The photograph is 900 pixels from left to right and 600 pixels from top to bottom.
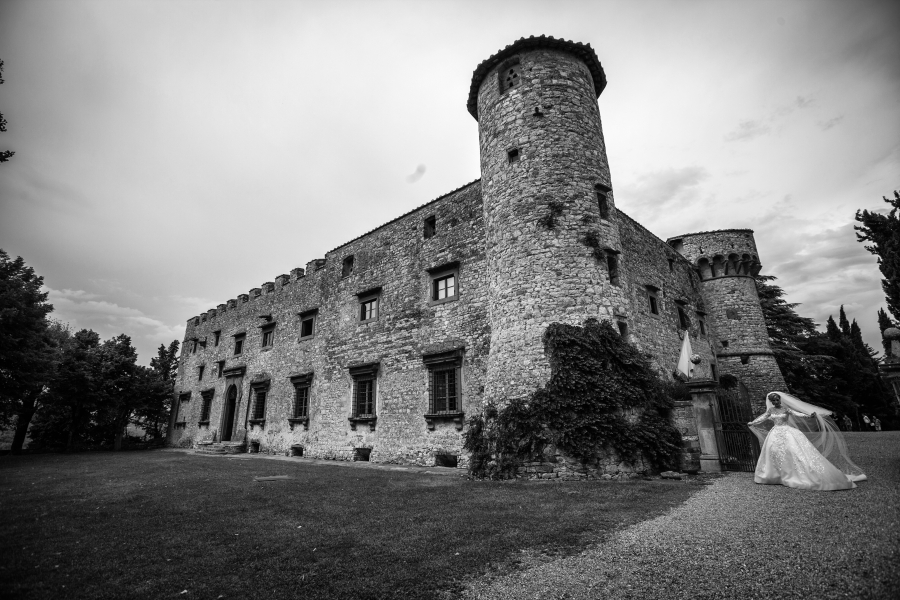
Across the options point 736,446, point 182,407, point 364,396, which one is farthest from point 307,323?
point 736,446

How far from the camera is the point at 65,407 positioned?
82.8 feet

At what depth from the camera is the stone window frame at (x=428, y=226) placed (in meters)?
16.7

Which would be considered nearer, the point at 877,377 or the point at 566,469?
the point at 566,469

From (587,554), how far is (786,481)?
215 inches

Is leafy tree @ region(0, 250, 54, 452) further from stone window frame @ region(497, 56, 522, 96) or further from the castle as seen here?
stone window frame @ region(497, 56, 522, 96)

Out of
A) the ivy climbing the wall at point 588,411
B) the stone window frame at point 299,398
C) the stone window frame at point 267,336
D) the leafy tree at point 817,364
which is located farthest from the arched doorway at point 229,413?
the leafy tree at point 817,364

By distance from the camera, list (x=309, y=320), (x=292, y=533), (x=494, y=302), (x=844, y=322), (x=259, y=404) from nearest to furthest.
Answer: (x=292, y=533) < (x=494, y=302) < (x=309, y=320) < (x=259, y=404) < (x=844, y=322)

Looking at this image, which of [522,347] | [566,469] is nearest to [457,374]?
[522,347]

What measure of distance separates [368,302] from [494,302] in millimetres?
7704

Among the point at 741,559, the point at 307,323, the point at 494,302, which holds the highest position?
the point at 307,323

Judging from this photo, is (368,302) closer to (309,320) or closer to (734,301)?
(309,320)

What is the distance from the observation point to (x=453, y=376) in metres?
14.4

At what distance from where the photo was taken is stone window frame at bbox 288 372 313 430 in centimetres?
1940

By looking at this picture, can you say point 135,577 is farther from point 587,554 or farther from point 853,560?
point 853,560
